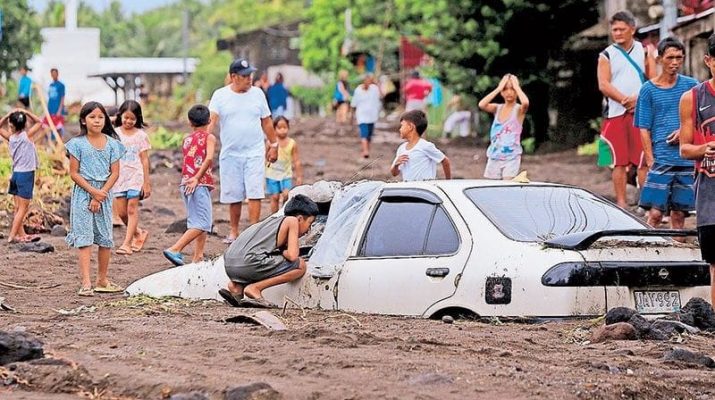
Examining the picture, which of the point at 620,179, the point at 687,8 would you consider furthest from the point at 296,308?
the point at 687,8

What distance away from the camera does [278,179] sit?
16391 mm

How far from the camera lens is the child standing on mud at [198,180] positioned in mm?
12734

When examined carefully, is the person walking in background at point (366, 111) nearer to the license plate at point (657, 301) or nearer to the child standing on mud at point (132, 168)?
the child standing on mud at point (132, 168)

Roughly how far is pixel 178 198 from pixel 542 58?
12.2 m

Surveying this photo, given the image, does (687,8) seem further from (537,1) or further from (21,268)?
(21,268)

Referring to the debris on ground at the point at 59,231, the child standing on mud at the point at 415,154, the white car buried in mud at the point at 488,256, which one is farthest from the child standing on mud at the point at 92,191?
the debris on ground at the point at 59,231

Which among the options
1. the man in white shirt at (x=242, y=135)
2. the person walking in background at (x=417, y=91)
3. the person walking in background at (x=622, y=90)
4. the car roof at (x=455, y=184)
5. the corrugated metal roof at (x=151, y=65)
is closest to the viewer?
the car roof at (x=455, y=184)

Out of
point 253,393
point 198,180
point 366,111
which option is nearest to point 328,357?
point 253,393

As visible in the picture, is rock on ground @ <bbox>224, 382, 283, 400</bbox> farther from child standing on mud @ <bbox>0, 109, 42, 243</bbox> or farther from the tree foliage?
the tree foliage

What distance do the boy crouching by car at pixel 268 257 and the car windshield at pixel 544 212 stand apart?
125 centimetres

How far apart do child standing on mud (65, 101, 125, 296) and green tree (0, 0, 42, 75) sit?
133ft

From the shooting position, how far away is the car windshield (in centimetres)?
894

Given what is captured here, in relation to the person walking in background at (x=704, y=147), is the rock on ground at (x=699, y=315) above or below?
below

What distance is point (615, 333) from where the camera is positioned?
8008 millimetres
